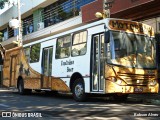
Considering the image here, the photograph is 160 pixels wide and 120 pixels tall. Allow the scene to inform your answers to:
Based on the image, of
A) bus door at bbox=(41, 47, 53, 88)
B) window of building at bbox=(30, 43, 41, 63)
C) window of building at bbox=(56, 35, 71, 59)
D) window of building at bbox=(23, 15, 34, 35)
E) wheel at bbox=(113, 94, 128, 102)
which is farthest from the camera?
window of building at bbox=(23, 15, 34, 35)

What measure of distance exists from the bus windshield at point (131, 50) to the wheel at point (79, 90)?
2.07m

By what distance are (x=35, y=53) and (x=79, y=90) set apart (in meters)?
5.51

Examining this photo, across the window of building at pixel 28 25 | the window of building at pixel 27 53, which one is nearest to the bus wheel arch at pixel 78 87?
the window of building at pixel 27 53

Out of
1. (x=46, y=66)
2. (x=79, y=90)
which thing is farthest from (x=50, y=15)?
(x=79, y=90)

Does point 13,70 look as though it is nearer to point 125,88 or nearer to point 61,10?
point 61,10

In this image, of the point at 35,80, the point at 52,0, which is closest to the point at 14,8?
the point at 52,0

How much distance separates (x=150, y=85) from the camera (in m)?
14.4

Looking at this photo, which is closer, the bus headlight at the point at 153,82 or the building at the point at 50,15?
the bus headlight at the point at 153,82

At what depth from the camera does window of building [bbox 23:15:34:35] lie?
3681 cm

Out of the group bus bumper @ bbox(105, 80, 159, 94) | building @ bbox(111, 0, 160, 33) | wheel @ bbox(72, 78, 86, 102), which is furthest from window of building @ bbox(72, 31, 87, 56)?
building @ bbox(111, 0, 160, 33)

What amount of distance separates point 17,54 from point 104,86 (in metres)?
Answer: 10.1

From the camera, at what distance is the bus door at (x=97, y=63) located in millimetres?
14055

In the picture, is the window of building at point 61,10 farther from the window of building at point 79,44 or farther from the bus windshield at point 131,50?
the bus windshield at point 131,50

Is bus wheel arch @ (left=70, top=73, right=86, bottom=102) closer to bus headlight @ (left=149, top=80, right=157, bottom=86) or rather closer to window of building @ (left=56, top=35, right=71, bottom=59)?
window of building @ (left=56, top=35, right=71, bottom=59)
